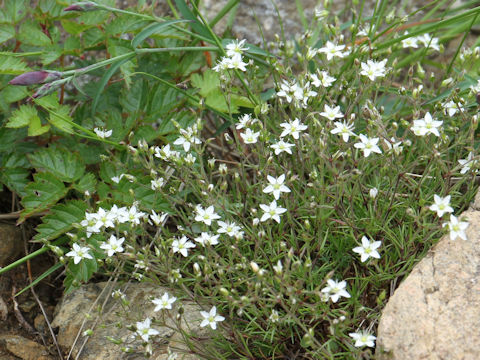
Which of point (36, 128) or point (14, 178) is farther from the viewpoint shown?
point (14, 178)

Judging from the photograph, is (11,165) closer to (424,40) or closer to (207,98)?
(207,98)

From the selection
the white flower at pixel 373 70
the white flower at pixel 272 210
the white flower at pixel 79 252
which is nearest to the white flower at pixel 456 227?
the white flower at pixel 272 210

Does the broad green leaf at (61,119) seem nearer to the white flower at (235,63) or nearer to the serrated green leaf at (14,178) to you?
the serrated green leaf at (14,178)

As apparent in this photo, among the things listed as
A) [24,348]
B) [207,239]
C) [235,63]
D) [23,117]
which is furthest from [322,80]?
[24,348]

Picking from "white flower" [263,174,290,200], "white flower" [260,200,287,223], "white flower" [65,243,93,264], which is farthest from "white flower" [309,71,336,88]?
"white flower" [65,243,93,264]

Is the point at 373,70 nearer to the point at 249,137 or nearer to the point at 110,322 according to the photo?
the point at 249,137

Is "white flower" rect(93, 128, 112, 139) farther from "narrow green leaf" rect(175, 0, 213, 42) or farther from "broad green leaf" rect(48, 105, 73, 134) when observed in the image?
"narrow green leaf" rect(175, 0, 213, 42)

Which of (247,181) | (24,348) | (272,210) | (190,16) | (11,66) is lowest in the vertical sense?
(24,348)
